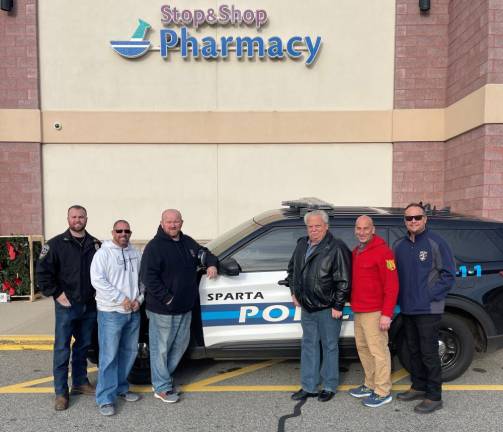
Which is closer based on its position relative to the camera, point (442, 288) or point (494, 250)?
point (442, 288)

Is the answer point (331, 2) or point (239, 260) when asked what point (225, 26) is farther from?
point (239, 260)

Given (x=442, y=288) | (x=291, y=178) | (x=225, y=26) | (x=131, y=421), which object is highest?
(x=225, y=26)

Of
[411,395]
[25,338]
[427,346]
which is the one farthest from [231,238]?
[25,338]

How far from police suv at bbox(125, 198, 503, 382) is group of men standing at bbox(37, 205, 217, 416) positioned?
354 mm

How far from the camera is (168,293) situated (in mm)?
3566

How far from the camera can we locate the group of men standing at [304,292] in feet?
11.6

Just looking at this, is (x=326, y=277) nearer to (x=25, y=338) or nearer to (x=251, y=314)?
(x=251, y=314)

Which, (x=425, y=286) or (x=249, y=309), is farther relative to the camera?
Answer: (x=249, y=309)

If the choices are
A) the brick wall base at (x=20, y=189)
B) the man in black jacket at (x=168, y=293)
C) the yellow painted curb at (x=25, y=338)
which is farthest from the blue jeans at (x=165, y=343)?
the brick wall base at (x=20, y=189)

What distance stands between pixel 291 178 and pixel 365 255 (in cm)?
591

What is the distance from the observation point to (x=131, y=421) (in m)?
3.49

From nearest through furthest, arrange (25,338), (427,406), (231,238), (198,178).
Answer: (427,406) → (231,238) → (25,338) → (198,178)

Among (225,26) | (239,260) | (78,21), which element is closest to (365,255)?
(239,260)

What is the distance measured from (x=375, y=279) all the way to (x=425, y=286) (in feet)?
1.33
